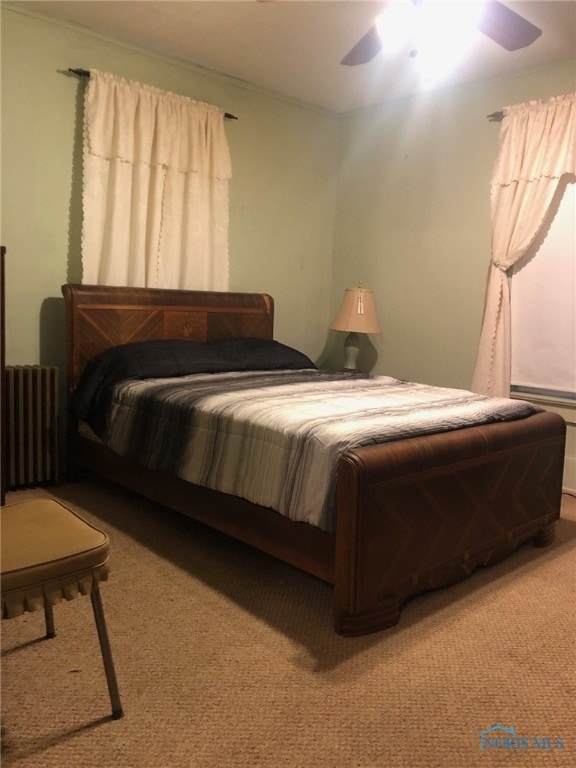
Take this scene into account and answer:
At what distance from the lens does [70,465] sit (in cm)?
350

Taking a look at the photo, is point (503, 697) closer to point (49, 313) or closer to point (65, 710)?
point (65, 710)

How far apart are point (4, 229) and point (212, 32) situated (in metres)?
1.58

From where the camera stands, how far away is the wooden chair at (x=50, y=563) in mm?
1398

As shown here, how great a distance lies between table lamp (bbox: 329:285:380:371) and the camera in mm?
4305

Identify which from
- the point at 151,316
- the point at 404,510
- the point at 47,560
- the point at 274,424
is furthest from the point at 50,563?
the point at 151,316

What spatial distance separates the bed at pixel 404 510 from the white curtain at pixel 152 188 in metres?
1.12

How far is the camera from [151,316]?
374 cm

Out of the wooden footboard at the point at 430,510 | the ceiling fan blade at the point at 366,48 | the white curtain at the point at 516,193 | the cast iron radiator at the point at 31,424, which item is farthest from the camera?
the white curtain at the point at 516,193

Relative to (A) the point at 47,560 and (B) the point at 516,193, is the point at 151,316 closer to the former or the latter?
(B) the point at 516,193

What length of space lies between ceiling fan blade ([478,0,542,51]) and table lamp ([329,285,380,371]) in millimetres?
1814

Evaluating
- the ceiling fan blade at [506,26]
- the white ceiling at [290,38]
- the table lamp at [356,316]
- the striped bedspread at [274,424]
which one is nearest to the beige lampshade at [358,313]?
the table lamp at [356,316]

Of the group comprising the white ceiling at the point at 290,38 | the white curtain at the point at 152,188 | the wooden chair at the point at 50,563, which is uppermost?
the white ceiling at the point at 290,38

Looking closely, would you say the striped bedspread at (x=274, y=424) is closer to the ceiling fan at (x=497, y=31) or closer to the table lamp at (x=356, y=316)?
the table lamp at (x=356, y=316)

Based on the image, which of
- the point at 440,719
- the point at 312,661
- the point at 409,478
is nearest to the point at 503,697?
the point at 440,719
